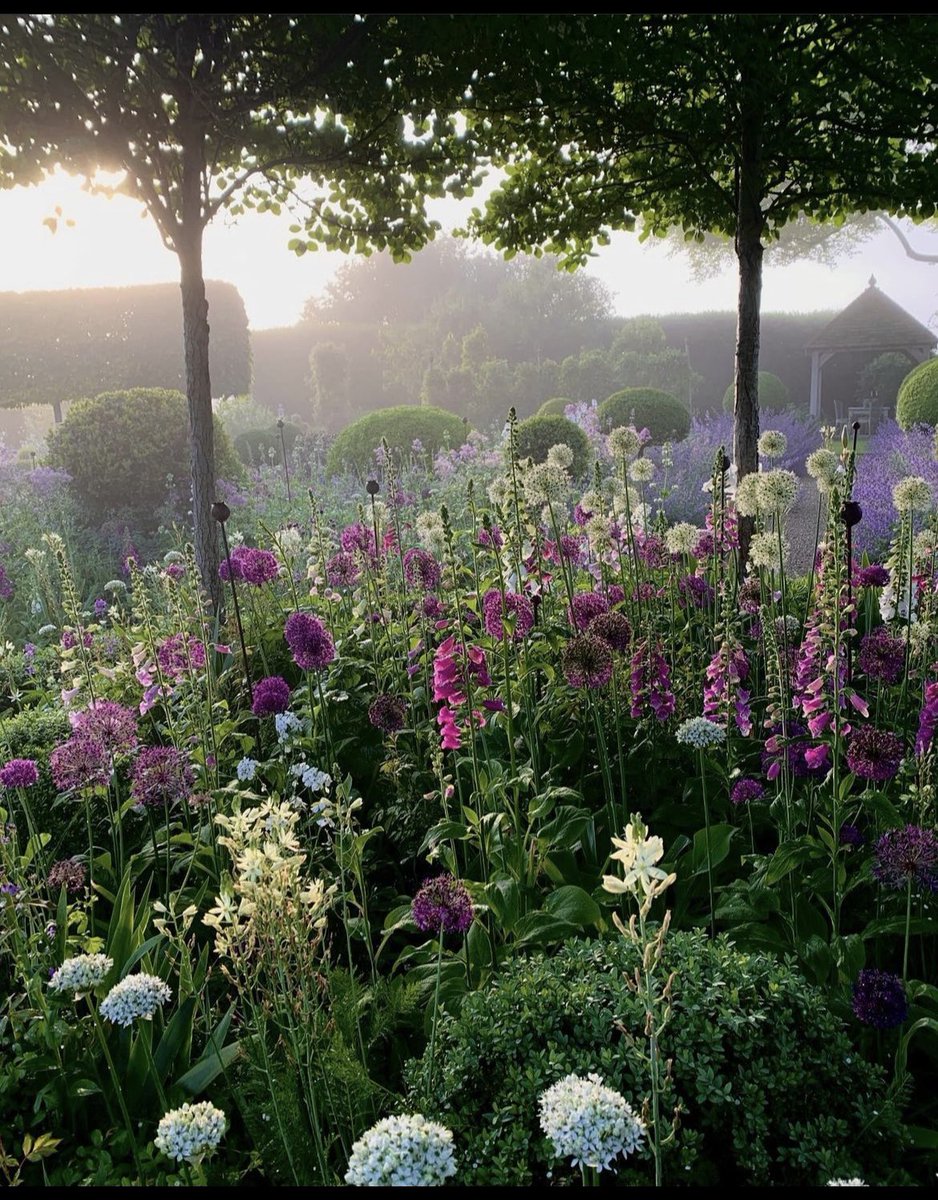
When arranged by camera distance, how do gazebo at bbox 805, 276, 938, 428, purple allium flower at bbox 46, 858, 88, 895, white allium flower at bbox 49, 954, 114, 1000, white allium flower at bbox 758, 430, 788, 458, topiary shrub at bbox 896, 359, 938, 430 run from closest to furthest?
white allium flower at bbox 49, 954, 114, 1000, purple allium flower at bbox 46, 858, 88, 895, white allium flower at bbox 758, 430, 788, 458, topiary shrub at bbox 896, 359, 938, 430, gazebo at bbox 805, 276, 938, 428

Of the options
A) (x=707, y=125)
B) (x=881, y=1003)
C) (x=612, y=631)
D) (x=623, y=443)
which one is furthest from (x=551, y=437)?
(x=881, y=1003)

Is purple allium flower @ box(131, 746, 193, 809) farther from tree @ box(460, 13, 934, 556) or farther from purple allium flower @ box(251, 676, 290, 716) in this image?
tree @ box(460, 13, 934, 556)

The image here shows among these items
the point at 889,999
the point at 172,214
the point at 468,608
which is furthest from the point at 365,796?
the point at 172,214

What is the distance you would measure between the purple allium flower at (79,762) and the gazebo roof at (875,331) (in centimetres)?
2848

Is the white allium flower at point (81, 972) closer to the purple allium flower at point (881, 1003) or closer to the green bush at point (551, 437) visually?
the purple allium flower at point (881, 1003)

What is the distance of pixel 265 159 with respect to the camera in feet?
19.8

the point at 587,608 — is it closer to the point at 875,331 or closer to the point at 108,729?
the point at 108,729

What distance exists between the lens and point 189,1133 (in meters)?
1.37

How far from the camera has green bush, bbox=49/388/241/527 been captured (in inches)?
523

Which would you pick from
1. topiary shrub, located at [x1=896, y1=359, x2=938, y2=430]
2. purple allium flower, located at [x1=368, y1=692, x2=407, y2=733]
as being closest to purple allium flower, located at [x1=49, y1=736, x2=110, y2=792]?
purple allium flower, located at [x1=368, y1=692, x2=407, y2=733]

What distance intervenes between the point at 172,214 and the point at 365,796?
4338 millimetres

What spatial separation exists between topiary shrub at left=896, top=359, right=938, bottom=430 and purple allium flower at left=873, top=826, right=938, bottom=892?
14.3m

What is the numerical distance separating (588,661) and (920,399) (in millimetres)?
14964

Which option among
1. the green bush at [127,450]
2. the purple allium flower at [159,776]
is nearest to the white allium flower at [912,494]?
the purple allium flower at [159,776]
